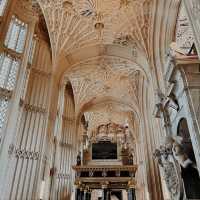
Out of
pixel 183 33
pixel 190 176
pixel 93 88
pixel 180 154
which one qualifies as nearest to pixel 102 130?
pixel 93 88

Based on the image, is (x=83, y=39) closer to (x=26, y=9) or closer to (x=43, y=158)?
(x=26, y=9)

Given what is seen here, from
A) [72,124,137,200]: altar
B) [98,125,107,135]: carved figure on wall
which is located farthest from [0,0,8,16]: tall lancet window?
[98,125,107,135]: carved figure on wall

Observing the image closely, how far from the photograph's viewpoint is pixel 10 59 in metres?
8.32

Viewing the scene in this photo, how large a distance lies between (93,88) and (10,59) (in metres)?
8.42

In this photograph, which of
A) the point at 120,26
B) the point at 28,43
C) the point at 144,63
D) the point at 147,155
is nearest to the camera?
the point at 28,43

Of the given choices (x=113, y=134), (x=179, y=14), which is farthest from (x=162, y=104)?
(x=113, y=134)

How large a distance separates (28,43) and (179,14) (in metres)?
6.46

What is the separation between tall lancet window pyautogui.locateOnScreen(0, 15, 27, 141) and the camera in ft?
24.7

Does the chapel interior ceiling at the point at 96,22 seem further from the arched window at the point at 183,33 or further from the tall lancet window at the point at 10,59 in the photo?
the tall lancet window at the point at 10,59

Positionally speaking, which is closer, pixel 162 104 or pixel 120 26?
pixel 162 104

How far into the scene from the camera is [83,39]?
1184cm

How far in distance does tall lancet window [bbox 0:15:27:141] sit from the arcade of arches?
39 millimetres

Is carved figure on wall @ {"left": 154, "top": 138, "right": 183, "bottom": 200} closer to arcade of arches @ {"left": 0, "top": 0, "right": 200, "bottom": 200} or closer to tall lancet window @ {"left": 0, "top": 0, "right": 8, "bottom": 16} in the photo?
arcade of arches @ {"left": 0, "top": 0, "right": 200, "bottom": 200}

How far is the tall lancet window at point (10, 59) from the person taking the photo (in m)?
7.54
